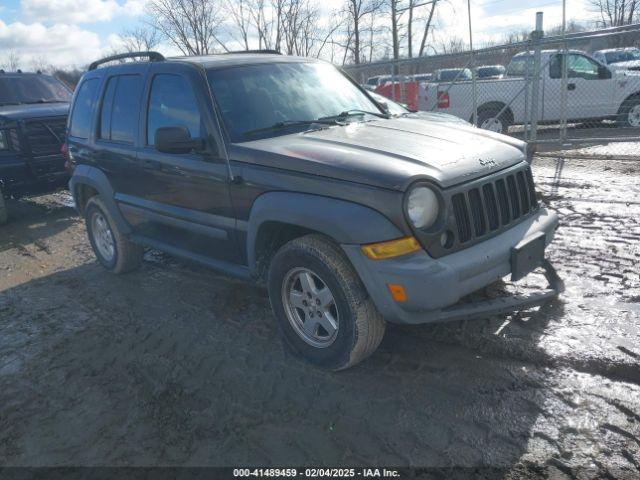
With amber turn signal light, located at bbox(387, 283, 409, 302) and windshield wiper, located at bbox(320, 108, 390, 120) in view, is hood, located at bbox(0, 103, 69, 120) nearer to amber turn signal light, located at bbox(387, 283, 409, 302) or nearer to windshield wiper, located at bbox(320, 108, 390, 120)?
windshield wiper, located at bbox(320, 108, 390, 120)

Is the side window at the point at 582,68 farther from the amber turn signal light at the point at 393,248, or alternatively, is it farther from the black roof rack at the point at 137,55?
the amber turn signal light at the point at 393,248

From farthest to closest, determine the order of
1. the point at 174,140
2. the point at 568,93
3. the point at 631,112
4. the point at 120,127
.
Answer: the point at 568,93
the point at 631,112
the point at 120,127
the point at 174,140

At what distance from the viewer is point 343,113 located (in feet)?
13.5

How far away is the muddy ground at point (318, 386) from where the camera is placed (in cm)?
263

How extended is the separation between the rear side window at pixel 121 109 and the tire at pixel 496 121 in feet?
28.4

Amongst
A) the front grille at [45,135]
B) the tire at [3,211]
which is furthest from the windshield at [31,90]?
the tire at [3,211]

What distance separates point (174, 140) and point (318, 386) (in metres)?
1.86

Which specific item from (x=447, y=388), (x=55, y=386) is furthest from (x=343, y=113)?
(x=55, y=386)

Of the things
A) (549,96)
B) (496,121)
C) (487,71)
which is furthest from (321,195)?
(487,71)

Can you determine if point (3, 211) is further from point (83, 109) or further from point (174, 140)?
point (174, 140)

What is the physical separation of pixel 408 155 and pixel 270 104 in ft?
4.27

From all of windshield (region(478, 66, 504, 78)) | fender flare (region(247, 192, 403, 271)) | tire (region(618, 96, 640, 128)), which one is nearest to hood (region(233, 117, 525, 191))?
fender flare (region(247, 192, 403, 271))

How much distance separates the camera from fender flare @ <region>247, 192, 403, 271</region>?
2842 mm

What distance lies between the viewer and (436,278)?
2779 mm
